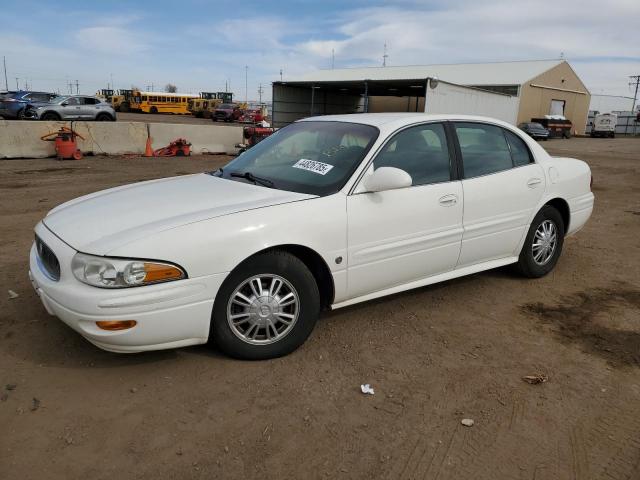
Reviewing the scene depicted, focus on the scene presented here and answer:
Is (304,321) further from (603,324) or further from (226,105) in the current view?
(226,105)

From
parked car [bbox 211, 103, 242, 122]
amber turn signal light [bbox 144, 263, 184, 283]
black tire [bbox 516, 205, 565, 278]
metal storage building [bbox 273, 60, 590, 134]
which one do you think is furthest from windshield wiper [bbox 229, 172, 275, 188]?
parked car [bbox 211, 103, 242, 122]

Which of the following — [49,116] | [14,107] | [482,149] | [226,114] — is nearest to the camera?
[482,149]

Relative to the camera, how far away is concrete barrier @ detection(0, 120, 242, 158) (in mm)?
13617

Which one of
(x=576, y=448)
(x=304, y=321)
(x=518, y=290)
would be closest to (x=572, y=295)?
(x=518, y=290)

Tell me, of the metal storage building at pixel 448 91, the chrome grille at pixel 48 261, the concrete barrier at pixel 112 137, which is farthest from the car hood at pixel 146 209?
the metal storage building at pixel 448 91

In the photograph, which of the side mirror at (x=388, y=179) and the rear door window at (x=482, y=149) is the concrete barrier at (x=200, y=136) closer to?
the rear door window at (x=482, y=149)

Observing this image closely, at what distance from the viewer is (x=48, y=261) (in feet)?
10.4

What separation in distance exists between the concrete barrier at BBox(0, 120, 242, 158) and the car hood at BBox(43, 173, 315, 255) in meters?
11.8

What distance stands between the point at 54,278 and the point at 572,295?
13.5 feet

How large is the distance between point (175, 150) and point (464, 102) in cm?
1443

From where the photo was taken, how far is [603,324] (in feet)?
12.9

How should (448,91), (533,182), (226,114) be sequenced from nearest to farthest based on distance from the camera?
(533,182), (448,91), (226,114)

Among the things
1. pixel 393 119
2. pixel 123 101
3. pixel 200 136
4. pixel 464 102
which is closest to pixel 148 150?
pixel 200 136

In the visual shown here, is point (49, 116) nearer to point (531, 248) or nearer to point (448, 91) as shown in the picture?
point (448, 91)
